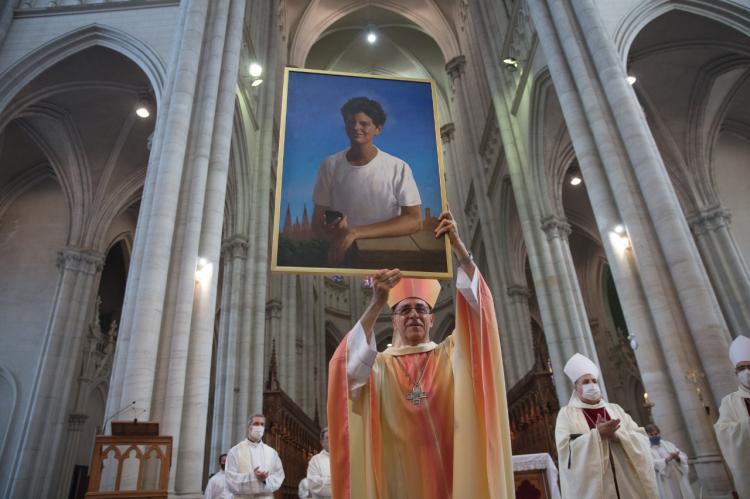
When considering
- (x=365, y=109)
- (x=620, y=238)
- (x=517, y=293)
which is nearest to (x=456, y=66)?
(x=517, y=293)

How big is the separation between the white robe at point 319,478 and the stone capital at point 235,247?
22.4 feet

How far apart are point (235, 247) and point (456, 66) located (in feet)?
40.8

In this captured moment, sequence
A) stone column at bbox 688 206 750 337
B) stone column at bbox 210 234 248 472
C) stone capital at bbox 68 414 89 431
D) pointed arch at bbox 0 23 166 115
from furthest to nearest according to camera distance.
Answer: stone capital at bbox 68 414 89 431
stone column at bbox 688 206 750 337
stone column at bbox 210 234 248 472
pointed arch at bbox 0 23 166 115

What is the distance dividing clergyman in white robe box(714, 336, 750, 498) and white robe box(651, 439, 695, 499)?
97 centimetres

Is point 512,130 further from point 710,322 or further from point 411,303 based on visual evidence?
point 411,303

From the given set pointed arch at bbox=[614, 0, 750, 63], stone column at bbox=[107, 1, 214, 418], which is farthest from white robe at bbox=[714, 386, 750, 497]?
pointed arch at bbox=[614, 0, 750, 63]

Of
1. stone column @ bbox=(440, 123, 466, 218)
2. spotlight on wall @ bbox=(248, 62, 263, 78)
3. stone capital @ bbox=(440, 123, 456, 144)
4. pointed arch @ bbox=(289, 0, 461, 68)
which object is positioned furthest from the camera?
stone capital @ bbox=(440, 123, 456, 144)

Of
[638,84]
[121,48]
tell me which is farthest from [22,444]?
[638,84]

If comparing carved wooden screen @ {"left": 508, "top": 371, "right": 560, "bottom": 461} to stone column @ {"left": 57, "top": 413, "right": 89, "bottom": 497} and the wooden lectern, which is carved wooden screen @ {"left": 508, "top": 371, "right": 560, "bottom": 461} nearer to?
the wooden lectern

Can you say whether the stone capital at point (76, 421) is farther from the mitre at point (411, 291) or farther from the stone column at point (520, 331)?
the mitre at point (411, 291)

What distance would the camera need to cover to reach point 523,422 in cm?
965

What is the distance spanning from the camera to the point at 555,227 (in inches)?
458

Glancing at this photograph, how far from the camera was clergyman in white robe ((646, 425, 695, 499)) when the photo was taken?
18.1 feet

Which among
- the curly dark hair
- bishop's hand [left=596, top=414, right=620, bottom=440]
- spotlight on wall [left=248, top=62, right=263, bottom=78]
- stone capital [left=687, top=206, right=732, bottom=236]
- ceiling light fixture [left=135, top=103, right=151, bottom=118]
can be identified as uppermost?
spotlight on wall [left=248, top=62, right=263, bottom=78]
